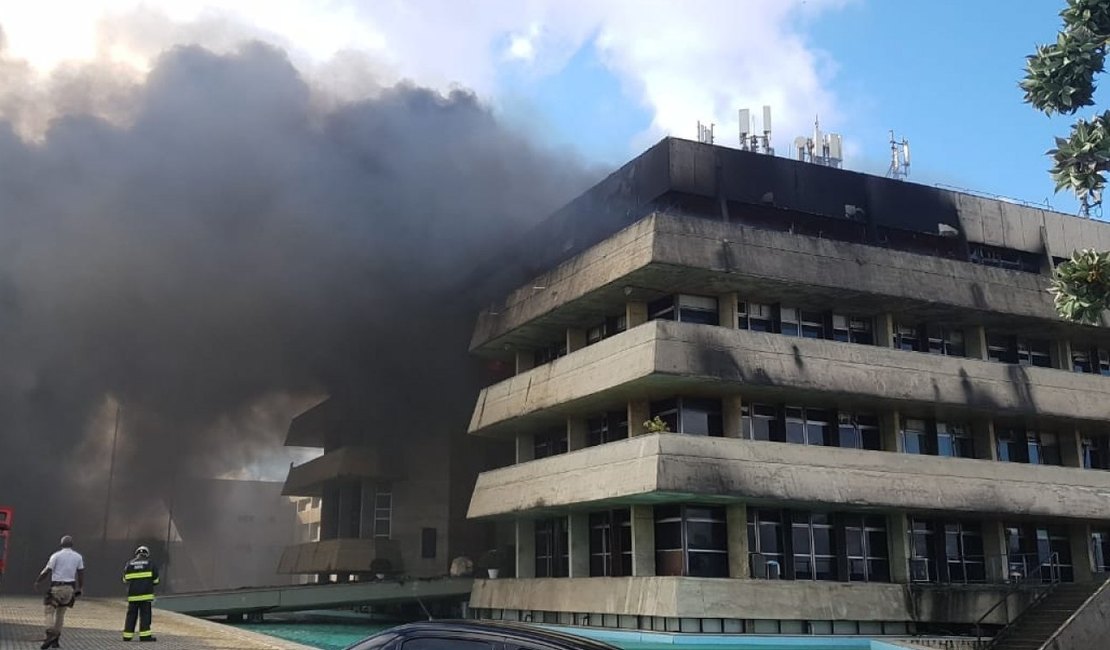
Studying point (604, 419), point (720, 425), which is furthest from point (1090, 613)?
point (604, 419)

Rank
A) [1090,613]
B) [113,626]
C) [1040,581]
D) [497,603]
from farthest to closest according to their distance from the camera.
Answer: [497,603]
[1040,581]
[1090,613]
[113,626]

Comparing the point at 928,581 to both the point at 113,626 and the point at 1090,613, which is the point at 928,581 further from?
the point at 113,626

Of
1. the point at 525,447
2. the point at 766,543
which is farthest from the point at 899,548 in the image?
the point at 525,447

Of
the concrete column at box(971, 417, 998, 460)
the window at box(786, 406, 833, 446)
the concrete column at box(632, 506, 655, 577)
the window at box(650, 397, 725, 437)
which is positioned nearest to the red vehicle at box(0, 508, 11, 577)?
the concrete column at box(632, 506, 655, 577)

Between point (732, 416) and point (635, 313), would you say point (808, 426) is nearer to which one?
point (732, 416)

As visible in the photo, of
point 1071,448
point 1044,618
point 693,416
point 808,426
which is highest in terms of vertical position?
point 693,416

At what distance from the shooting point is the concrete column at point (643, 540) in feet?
92.8

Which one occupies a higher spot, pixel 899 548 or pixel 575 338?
pixel 575 338

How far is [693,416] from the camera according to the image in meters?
28.8

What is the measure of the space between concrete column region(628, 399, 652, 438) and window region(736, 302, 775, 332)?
3748 mm

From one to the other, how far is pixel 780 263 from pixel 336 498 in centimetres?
3017

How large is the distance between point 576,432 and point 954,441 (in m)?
12.3

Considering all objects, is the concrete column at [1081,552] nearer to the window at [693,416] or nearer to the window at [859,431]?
the window at [859,431]

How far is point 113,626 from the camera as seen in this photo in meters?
21.1
